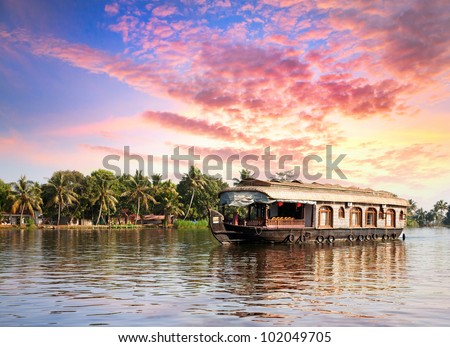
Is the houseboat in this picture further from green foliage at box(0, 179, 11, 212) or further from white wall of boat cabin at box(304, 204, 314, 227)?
green foliage at box(0, 179, 11, 212)

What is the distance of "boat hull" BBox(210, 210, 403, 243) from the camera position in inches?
1096

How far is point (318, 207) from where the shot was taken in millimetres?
31844

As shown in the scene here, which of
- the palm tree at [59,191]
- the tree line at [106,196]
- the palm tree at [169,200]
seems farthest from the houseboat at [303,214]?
the palm tree at [169,200]

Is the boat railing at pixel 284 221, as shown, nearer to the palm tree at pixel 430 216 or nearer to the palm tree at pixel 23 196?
the palm tree at pixel 23 196

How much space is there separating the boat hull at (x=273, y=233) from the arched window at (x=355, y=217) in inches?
18.1

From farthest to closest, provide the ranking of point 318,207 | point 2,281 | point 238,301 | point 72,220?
1. point 72,220
2. point 318,207
3. point 2,281
4. point 238,301

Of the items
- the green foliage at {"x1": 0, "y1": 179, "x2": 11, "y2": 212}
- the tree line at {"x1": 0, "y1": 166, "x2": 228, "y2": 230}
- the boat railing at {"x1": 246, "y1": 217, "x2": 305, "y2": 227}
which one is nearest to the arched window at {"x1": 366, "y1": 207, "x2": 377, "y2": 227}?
the boat railing at {"x1": 246, "y1": 217, "x2": 305, "y2": 227}

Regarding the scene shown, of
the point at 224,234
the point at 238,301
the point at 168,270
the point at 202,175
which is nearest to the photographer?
the point at 238,301

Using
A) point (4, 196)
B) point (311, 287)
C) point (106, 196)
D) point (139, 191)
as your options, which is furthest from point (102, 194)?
point (311, 287)

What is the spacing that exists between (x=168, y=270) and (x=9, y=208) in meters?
57.4

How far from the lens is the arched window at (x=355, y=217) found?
3488 cm

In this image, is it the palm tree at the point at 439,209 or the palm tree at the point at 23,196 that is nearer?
the palm tree at the point at 23,196
